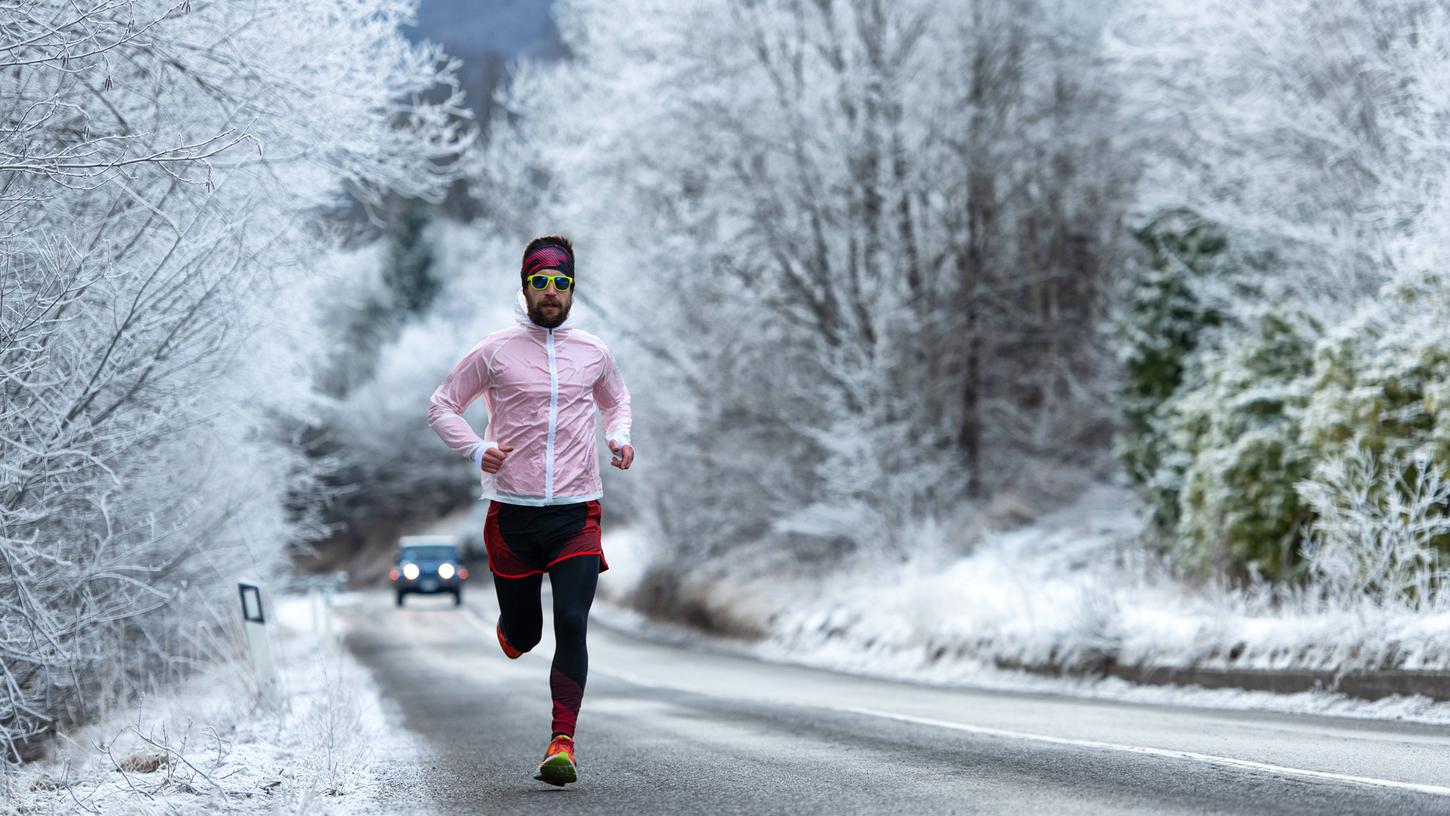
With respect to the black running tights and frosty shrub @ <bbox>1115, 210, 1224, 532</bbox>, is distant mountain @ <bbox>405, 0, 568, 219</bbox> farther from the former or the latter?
the black running tights

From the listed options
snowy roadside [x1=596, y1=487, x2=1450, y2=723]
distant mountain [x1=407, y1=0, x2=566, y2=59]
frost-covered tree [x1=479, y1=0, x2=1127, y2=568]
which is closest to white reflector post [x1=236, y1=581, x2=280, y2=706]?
snowy roadside [x1=596, y1=487, x2=1450, y2=723]

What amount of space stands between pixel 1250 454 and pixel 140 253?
1111 centimetres

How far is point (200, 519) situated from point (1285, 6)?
13456mm

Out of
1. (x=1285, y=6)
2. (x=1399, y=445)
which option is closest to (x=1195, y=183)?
(x=1285, y=6)

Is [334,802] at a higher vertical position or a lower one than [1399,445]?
lower

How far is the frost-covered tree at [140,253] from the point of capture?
23.7 ft

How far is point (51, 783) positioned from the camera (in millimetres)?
7254

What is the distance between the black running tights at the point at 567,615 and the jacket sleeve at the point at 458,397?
653 mm

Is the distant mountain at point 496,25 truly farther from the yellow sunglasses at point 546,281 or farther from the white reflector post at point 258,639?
the yellow sunglasses at point 546,281

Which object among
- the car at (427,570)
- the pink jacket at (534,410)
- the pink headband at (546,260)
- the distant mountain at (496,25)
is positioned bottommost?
the car at (427,570)

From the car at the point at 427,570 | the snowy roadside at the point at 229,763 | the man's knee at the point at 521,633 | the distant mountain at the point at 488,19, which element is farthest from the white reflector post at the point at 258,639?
the distant mountain at the point at 488,19

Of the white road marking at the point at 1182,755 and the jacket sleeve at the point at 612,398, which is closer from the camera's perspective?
the white road marking at the point at 1182,755

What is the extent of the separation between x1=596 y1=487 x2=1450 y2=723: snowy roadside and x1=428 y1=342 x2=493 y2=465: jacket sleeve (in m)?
6.27

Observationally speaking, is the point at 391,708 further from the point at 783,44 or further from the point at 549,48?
the point at 549,48
